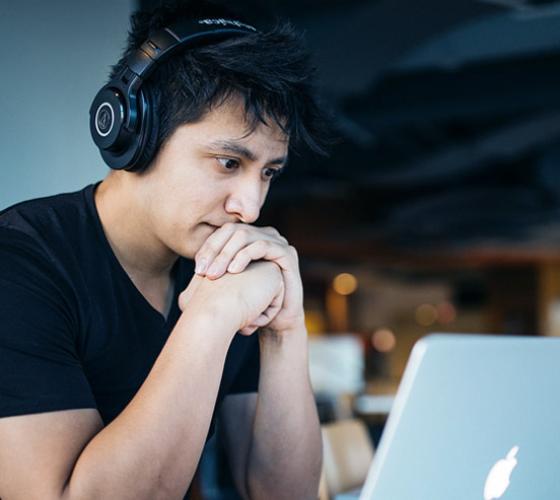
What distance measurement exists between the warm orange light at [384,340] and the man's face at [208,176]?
54.2ft

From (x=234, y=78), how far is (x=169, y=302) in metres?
0.43

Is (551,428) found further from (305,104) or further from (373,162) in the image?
(373,162)

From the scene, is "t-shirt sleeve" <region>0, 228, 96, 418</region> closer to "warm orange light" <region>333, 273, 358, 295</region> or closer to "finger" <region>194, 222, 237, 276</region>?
"finger" <region>194, 222, 237, 276</region>

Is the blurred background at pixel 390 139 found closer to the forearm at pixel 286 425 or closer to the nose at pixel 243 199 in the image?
the nose at pixel 243 199

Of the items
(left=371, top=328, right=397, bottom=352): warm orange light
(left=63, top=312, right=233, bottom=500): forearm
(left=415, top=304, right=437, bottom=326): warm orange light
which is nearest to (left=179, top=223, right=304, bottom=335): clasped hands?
(left=63, top=312, right=233, bottom=500): forearm

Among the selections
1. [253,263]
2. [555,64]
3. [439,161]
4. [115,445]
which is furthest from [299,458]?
[439,161]

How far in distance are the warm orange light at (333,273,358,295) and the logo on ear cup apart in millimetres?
14954

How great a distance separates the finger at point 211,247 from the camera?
131cm

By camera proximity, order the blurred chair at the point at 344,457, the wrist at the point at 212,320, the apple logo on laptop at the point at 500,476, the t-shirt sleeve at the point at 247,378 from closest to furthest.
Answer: the apple logo on laptop at the point at 500,476 < the wrist at the point at 212,320 < the t-shirt sleeve at the point at 247,378 < the blurred chair at the point at 344,457

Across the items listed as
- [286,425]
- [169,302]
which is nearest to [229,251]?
[169,302]

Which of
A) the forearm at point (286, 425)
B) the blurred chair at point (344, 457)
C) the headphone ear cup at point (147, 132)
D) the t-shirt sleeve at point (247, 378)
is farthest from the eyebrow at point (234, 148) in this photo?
the blurred chair at point (344, 457)

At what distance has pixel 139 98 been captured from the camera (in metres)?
1.38

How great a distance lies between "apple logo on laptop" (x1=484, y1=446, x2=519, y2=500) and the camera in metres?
1.04

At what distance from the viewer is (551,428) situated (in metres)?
1.11
